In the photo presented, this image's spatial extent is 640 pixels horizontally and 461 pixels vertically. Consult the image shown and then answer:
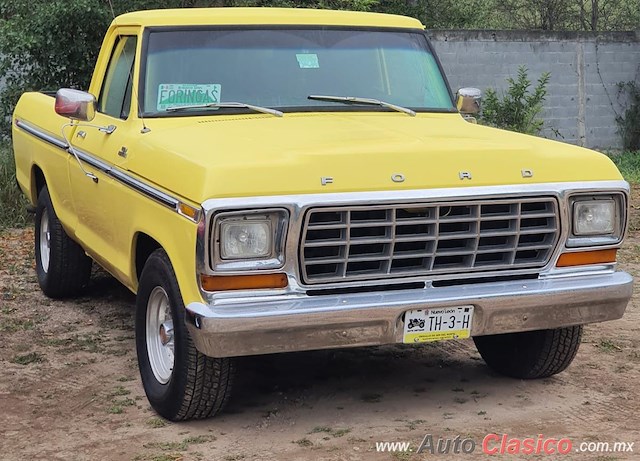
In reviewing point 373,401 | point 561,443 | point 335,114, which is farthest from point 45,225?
point 561,443

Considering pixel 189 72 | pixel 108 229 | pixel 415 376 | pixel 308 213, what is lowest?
pixel 415 376

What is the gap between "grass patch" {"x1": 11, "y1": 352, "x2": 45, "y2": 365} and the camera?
619 cm

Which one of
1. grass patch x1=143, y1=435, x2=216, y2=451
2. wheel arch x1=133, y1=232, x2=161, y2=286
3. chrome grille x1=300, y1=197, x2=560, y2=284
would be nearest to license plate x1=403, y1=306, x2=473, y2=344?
chrome grille x1=300, y1=197, x2=560, y2=284

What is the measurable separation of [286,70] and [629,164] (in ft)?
30.3

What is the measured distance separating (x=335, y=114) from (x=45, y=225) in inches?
112

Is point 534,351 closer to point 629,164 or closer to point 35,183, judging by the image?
point 35,183

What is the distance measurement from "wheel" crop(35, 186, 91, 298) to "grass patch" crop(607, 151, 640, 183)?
7811 mm

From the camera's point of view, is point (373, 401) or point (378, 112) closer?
point (373, 401)

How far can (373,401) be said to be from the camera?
17.7ft

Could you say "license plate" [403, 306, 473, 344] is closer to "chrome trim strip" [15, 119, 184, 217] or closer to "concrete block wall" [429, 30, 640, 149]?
"chrome trim strip" [15, 119, 184, 217]

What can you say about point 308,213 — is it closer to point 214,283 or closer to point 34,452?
point 214,283

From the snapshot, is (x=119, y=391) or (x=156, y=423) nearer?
(x=156, y=423)

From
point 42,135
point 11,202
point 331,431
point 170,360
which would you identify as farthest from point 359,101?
point 11,202

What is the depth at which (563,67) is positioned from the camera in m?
15.0
